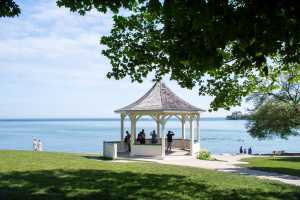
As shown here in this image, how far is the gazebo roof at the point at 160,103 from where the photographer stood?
29.0 metres

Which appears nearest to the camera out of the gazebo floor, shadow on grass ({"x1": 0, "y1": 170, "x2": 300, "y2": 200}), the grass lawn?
shadow on grass ({"x1": 0, "y1": 170, "x2": 300, "y2": 200})

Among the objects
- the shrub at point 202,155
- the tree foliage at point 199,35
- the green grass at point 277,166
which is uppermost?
the tree foliage at point 199,35

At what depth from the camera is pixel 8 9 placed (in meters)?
10.1

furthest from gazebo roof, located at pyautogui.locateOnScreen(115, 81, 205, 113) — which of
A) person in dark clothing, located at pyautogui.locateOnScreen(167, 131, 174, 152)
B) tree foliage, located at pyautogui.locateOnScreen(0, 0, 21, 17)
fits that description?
tree foliage, located at pyautogui.locateOnScreen(0, 0, 21, 17)

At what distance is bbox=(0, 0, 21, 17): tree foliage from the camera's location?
10093 mm

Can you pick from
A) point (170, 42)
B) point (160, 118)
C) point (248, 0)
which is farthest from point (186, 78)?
point (160, 118)

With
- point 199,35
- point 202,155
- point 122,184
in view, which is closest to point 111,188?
point 122,184

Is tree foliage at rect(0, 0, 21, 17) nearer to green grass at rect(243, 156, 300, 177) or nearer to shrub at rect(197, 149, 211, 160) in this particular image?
green grass at rect(243, 156, 300, 177)

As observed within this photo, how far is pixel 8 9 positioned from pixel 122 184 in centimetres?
677

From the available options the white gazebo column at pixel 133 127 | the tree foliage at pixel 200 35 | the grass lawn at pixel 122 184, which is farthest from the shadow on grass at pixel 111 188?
the white gazebo column at pixel 133 127

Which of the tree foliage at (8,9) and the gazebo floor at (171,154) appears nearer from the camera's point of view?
the tree foliage at (8,9)

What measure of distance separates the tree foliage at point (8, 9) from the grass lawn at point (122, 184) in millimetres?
4448

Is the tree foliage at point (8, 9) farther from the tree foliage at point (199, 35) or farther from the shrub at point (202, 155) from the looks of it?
the shrub at point (202, 155)

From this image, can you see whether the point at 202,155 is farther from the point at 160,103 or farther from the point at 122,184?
the point at 122,184
